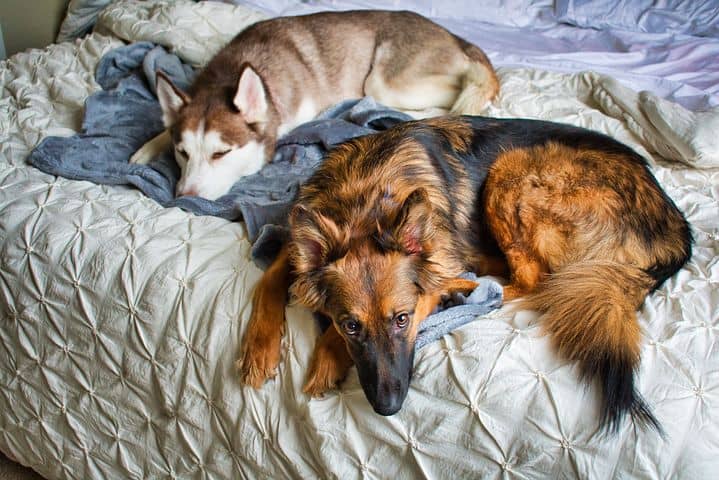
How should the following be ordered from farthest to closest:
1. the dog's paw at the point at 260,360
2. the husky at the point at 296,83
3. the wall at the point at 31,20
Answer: the wall at the point at 31,20 → the husky at the point at 296,83 → the dog's paw at the point at 260,360

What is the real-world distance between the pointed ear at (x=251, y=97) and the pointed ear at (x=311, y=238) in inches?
43.5

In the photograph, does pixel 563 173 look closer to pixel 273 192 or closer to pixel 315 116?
pixel 273 192

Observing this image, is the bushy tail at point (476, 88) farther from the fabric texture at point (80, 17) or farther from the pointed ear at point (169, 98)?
the fabric texture at point (80, 17)

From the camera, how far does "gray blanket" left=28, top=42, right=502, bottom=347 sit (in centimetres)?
193

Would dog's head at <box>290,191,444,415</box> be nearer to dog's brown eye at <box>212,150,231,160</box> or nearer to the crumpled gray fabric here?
the crumpled gray fabric

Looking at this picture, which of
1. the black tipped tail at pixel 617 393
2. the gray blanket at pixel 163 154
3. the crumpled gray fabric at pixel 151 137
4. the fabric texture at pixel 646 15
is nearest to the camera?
the black tipped tail at pixel 617 393

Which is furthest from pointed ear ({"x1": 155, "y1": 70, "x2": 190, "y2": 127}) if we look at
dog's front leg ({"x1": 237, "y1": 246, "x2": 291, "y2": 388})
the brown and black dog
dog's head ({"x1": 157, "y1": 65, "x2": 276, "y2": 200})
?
dog's front leg ({"x1": 237, "y1": 246, "x2": 291, "y2": 388})

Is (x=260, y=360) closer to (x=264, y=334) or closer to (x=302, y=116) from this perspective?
(x=264, y=334)

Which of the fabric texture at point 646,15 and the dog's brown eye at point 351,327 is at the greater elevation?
the dog's brown eye at point 351,327

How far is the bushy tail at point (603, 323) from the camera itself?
1.24 m

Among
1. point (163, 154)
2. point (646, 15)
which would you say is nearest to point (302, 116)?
point (163, 154)

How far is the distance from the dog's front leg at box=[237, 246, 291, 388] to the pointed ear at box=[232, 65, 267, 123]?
40.7 inches

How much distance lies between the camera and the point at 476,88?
8.53ft

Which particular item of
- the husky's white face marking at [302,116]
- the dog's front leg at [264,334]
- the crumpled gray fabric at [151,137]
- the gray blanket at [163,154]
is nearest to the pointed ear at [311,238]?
the dog's front leg at [264,334]
